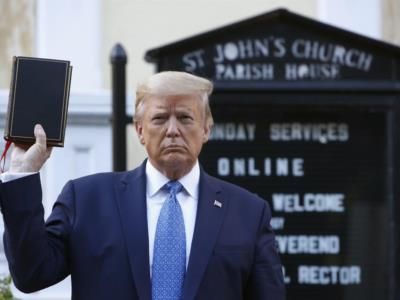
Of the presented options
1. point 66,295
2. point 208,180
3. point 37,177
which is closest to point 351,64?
point 66,295

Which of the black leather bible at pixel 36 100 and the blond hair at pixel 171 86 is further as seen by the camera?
the blond hair at pixel 171 86

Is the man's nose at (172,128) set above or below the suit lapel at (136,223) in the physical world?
above

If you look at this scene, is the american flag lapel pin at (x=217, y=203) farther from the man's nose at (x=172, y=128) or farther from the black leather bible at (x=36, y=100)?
the black leather bible at (x=36, y=100)

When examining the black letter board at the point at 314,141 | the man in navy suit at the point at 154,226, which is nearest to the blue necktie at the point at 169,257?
the man in navy suit at the point at 154,226

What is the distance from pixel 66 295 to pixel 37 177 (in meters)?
2.78

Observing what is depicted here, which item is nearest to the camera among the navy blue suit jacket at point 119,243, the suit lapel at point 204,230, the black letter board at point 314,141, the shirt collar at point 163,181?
the navy blue suit jacket at point 119,243

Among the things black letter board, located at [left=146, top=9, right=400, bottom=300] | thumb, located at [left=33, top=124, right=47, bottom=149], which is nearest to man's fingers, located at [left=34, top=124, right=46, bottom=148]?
thumb, located at [left=33, top=124, right=47, bottom=149]

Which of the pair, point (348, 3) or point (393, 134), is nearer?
point (393, 134)

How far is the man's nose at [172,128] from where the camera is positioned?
351cm

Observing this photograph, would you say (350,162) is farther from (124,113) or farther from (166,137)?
(166,137)

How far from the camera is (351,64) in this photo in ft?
18.8

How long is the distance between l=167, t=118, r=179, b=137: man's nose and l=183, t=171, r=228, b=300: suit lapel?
0.20 m

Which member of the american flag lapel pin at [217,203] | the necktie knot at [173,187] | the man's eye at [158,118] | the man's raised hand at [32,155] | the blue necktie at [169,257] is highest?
the man's eye at [158,118]

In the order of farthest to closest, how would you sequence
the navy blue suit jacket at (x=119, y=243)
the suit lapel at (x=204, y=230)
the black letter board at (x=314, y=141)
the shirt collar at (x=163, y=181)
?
the black letter board at (x=314, y=141) < the shirt collar at (x=163, y=181) < the suit lapel at (x=204, y=230) < the navy blue suit jacket at (x=119, y=243)
